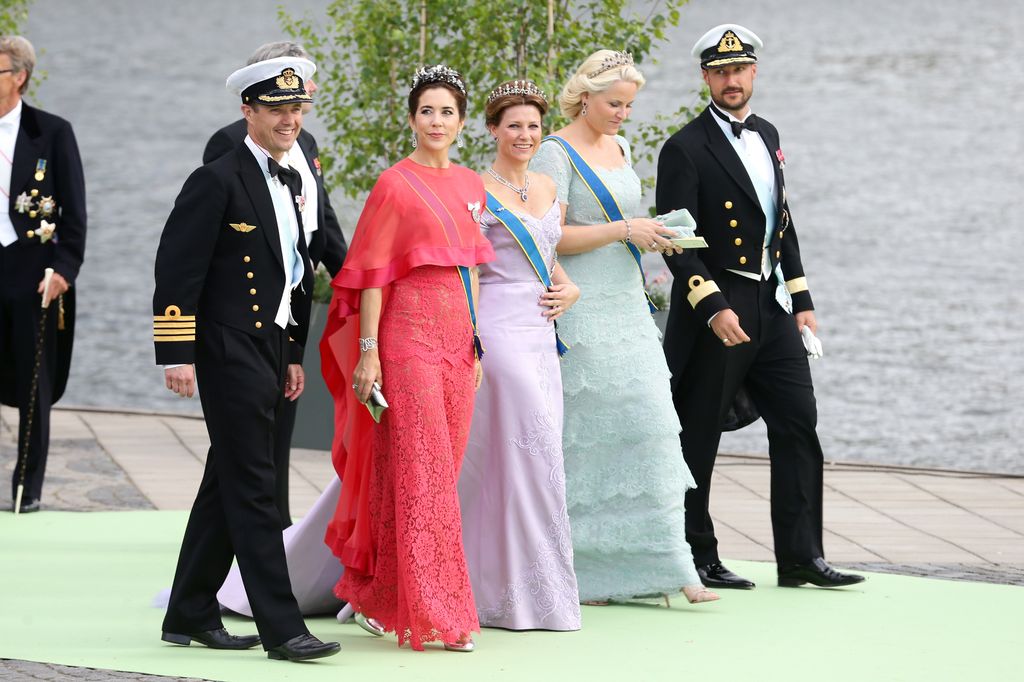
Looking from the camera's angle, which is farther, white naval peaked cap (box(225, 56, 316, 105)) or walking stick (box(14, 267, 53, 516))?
walking stick (box(14, 267, 53, 516))

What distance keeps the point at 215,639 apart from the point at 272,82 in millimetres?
1641

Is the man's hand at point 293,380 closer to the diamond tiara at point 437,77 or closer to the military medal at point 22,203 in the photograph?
the diamond tiara at point 437,77

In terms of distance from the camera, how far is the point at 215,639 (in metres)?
5.77

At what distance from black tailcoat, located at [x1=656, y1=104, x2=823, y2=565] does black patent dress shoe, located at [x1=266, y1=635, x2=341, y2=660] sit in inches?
71.2

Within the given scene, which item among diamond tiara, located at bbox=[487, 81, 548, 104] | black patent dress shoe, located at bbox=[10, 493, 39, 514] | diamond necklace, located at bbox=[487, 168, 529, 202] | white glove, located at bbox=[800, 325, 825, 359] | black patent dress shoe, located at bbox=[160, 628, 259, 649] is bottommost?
black patent dress shoe, located at bbox=[160, 628, 259, 649]

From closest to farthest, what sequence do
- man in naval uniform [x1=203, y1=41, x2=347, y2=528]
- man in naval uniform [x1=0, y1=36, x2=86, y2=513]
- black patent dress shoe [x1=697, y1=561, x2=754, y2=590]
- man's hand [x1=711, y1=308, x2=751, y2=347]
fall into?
man in naval uniform [x1=203, y1=41, x2=347, y2=528] → man's hand [x1=711, y1=308, x2=751, y2=347] → black patent dress shoe [x1=697, y1=561, x2=754, y2=590] → man in naval uniform [x1=0, y1=36, x2=86, y2=513]

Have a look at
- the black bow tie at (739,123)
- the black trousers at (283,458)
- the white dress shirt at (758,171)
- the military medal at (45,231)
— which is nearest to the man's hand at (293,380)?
the black trousers at (283,458)

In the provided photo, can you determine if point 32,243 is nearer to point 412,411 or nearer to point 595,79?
point 595,79

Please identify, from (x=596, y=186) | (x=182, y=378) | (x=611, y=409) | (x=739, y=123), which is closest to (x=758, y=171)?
(x=739, y=123)

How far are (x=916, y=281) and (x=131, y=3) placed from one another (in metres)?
48.5

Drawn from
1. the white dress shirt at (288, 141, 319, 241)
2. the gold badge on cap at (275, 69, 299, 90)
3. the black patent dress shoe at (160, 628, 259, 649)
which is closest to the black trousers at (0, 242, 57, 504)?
the white dress shirt at (288, 141, 319, 241)

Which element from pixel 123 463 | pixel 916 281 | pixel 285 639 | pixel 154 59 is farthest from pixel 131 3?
pixel 285 639

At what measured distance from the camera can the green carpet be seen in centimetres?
555

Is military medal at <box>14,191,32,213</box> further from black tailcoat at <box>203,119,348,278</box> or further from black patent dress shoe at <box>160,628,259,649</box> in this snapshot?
black patent dress shoe at <box>160,628,259,649</box>
